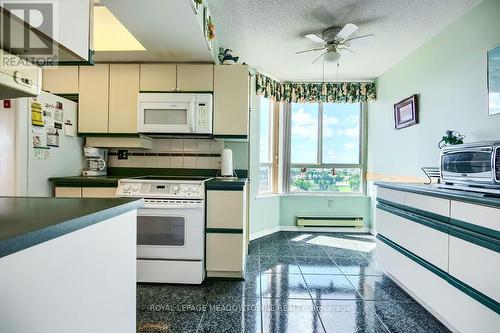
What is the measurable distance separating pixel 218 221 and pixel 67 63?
1.71 m

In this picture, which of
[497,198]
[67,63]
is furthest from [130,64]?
[497,198]

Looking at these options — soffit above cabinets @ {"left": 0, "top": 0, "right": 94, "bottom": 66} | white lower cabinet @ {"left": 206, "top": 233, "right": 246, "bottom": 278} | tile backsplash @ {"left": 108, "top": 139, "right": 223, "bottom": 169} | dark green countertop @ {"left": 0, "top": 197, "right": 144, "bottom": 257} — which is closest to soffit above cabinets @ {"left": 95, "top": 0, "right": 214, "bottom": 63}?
soffit above cabinets @ {"left": 0, "top": 0, "right": 94, "bottom": 66}

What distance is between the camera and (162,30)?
2.16 meters

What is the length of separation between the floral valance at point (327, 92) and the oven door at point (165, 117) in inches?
77.2

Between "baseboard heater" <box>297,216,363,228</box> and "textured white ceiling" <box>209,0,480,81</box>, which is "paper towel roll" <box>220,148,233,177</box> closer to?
"textured white ceiling" <box>209,0,480,81</box>

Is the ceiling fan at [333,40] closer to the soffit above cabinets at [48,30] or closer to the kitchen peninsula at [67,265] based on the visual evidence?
the soffit above cabinets at [48,30]

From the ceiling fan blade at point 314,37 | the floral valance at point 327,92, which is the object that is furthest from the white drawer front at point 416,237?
the floral valance at point 327,92

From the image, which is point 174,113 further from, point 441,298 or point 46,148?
point 441,298

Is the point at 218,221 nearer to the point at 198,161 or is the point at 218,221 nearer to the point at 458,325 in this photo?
the point at 198,161

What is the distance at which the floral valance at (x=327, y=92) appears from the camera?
13.9 feet

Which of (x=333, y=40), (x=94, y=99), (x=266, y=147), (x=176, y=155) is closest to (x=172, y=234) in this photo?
(x=176, y=155)

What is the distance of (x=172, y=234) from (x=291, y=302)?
118 centimetres

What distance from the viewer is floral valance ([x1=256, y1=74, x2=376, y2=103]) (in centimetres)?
424

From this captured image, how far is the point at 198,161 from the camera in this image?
3.16m
